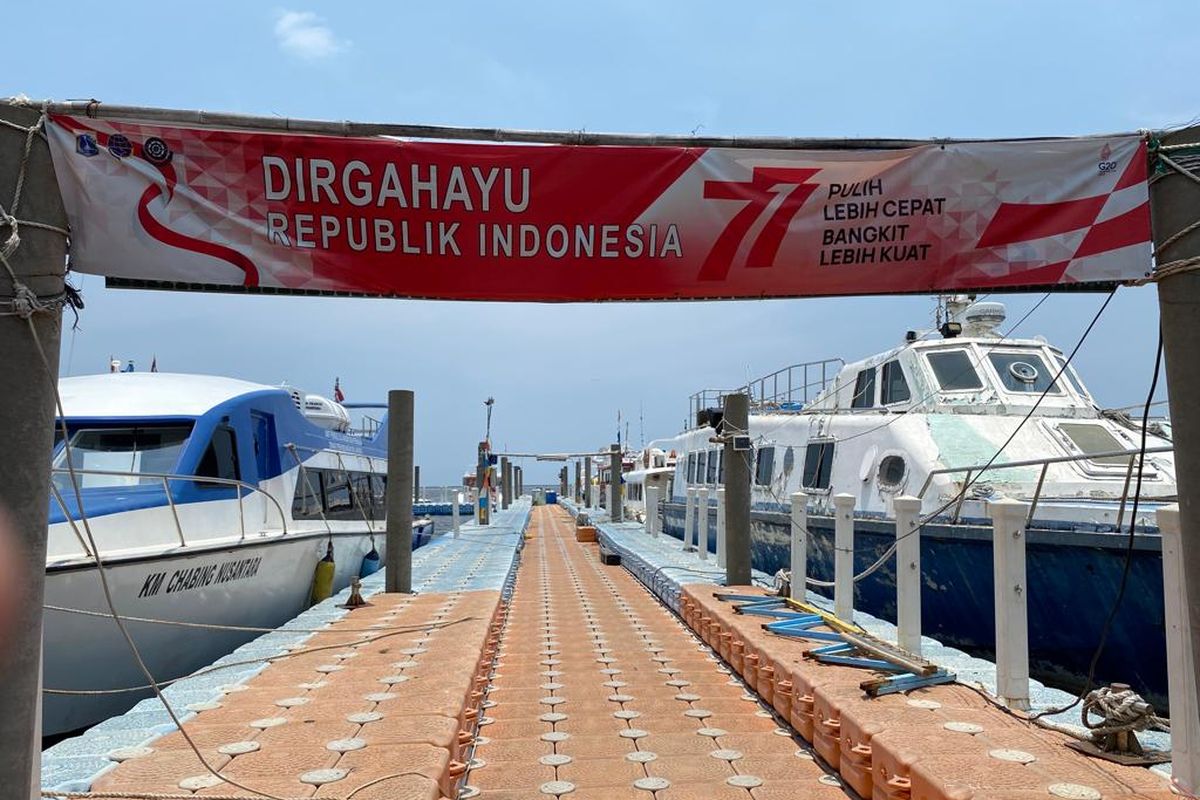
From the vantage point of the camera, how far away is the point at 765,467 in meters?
16.2

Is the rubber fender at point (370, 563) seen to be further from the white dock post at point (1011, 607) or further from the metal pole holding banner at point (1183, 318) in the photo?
the metal pole holding banner at point (1183, 318)

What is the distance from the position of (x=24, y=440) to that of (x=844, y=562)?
236 inches

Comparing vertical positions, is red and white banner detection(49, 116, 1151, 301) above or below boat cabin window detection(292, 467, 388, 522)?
above

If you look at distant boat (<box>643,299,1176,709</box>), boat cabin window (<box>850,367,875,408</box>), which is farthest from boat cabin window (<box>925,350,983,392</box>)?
boat cabin window (<box>850,367,875,408</box>)

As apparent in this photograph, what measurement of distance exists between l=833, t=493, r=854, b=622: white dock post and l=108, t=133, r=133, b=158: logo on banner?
18.4ft

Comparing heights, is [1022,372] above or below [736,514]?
above

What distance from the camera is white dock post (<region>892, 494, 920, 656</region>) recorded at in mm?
5637

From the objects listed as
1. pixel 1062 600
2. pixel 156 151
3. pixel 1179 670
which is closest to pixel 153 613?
pixel 156 151

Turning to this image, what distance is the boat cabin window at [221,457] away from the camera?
9562 mm

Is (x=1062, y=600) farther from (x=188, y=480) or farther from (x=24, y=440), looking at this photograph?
(x=188, y=480)

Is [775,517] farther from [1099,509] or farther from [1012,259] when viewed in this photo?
[1012,259]

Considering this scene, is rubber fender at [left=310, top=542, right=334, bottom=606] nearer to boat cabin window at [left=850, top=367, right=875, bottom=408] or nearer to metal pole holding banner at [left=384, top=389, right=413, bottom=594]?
metal pole holding banner at [left=384, top=389, right=413, bottom=594]

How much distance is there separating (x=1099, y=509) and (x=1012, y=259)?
19.0 feet

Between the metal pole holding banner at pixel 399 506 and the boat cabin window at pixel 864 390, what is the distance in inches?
311
